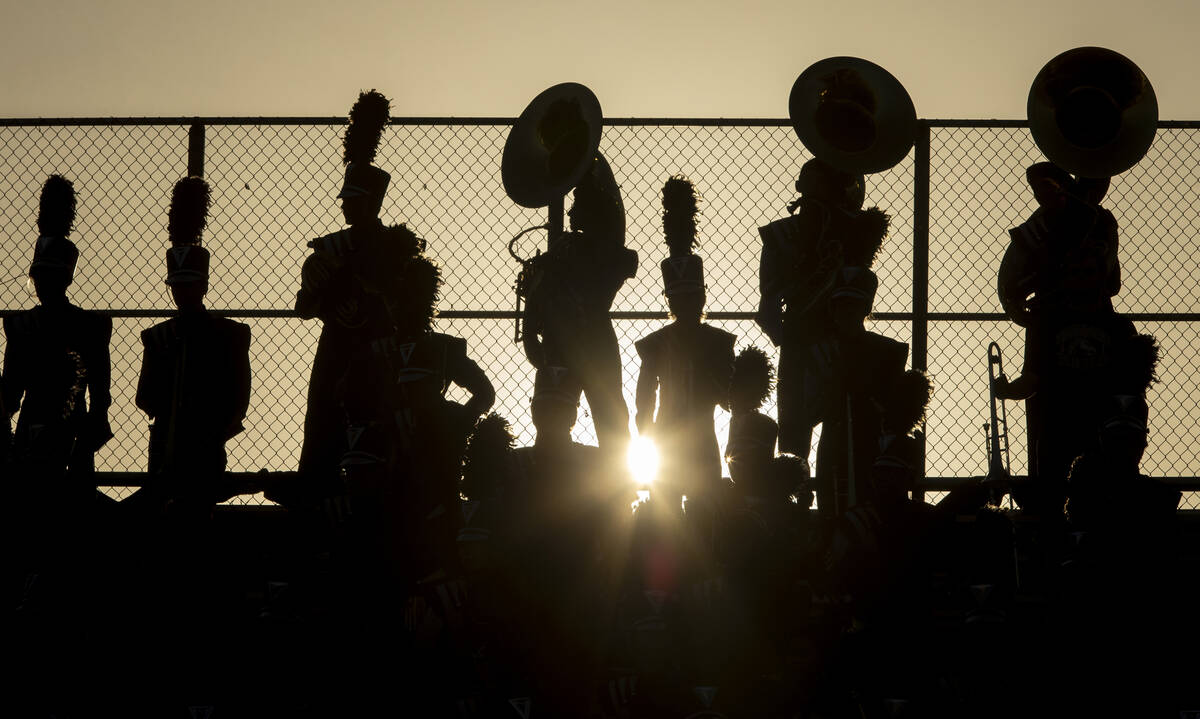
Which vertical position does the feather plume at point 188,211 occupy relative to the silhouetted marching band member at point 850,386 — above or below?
above

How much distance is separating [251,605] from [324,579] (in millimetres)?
510

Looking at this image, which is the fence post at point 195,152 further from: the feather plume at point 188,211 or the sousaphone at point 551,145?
the sousaphone at point 551,145

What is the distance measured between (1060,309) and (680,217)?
2021 mm

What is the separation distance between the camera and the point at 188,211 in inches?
364

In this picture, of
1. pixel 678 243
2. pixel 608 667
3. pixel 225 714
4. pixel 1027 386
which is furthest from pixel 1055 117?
pixel 225 714

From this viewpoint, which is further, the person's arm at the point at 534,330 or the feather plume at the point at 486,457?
the person's arm at the point at 534,330

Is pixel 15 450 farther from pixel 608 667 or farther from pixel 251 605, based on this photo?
pixel 608 667

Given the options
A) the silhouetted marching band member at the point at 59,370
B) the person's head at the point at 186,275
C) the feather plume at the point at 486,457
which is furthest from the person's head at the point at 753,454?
the silhouetted marching band member at the point at 59,370

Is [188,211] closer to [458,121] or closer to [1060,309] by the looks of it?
[458,121]

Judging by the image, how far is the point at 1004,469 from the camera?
9.63 m

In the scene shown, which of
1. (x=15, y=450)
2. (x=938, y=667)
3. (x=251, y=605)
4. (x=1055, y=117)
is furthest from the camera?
(x=1055, y=117)

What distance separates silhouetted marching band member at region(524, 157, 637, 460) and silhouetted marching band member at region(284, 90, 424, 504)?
2.48 feet

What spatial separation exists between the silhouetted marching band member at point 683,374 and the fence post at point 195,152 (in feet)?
9.25

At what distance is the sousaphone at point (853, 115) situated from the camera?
9016mm
